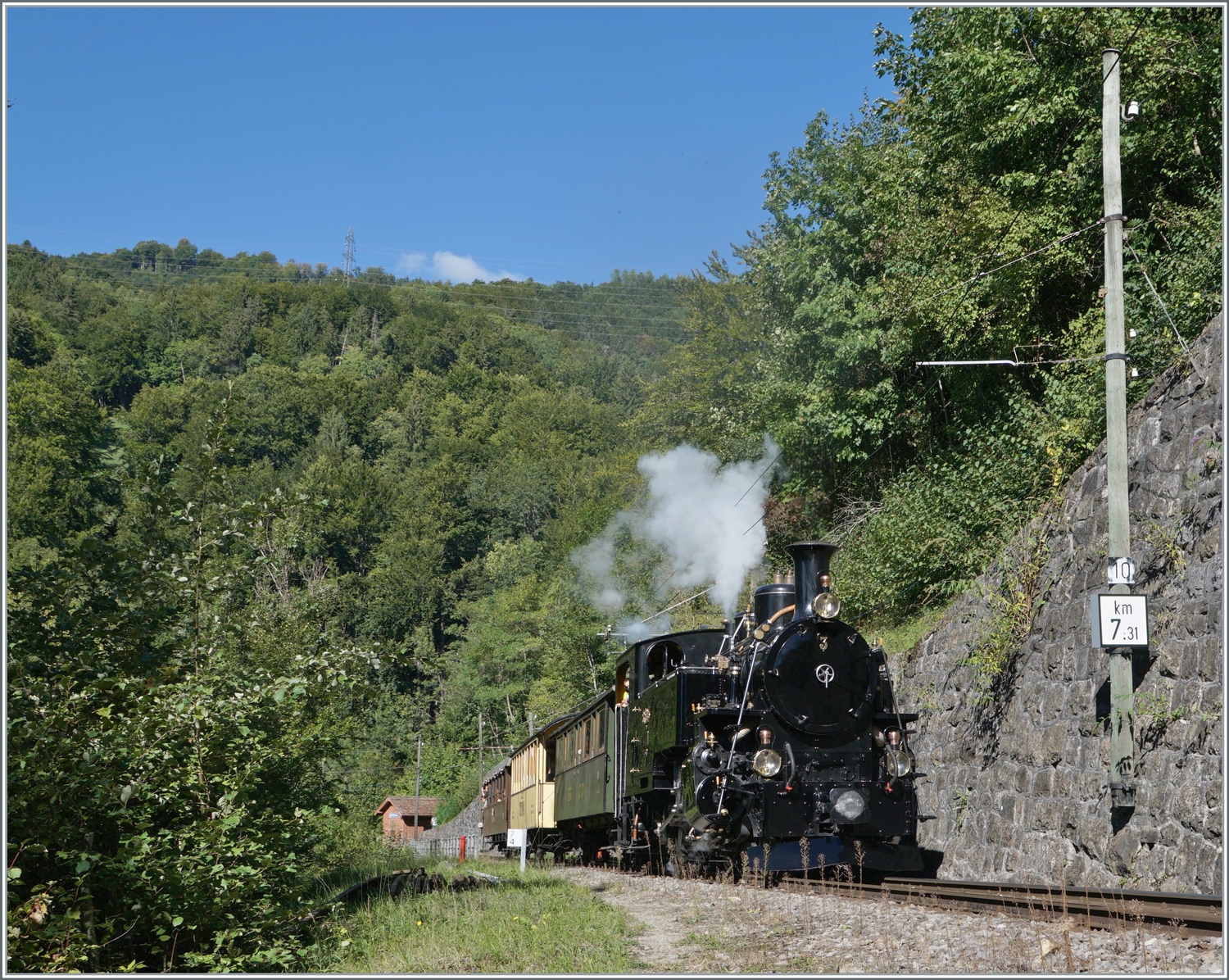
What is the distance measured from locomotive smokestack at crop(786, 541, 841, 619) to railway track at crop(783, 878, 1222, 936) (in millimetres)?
2876

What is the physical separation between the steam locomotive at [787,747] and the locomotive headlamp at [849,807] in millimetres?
10

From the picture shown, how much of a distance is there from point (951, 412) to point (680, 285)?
26989 mm

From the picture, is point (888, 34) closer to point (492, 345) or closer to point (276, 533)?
point (276, 533)

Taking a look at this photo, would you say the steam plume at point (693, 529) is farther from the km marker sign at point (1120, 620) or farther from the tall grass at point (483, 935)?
the km marker sign at point (1120, 620)

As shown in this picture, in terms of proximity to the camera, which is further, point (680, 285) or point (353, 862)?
point (680, 285)

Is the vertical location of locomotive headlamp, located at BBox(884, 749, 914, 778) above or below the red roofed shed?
above

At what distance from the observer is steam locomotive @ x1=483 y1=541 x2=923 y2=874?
1109cm

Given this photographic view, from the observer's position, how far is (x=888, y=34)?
21734 mm

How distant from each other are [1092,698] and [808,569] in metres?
3.25

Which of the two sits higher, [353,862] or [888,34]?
[888,34]

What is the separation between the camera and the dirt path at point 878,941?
606cm

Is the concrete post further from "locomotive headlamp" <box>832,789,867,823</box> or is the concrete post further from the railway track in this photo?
"locomotive headlamp" <box>832,789,867,823</box>

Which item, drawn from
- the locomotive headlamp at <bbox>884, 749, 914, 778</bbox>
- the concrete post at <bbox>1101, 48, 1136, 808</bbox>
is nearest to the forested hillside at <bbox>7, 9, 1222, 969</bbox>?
the concrete post at <bbox>1101, 48, 1136, 808</bbox>

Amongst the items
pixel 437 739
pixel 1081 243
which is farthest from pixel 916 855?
pixel 437 739
